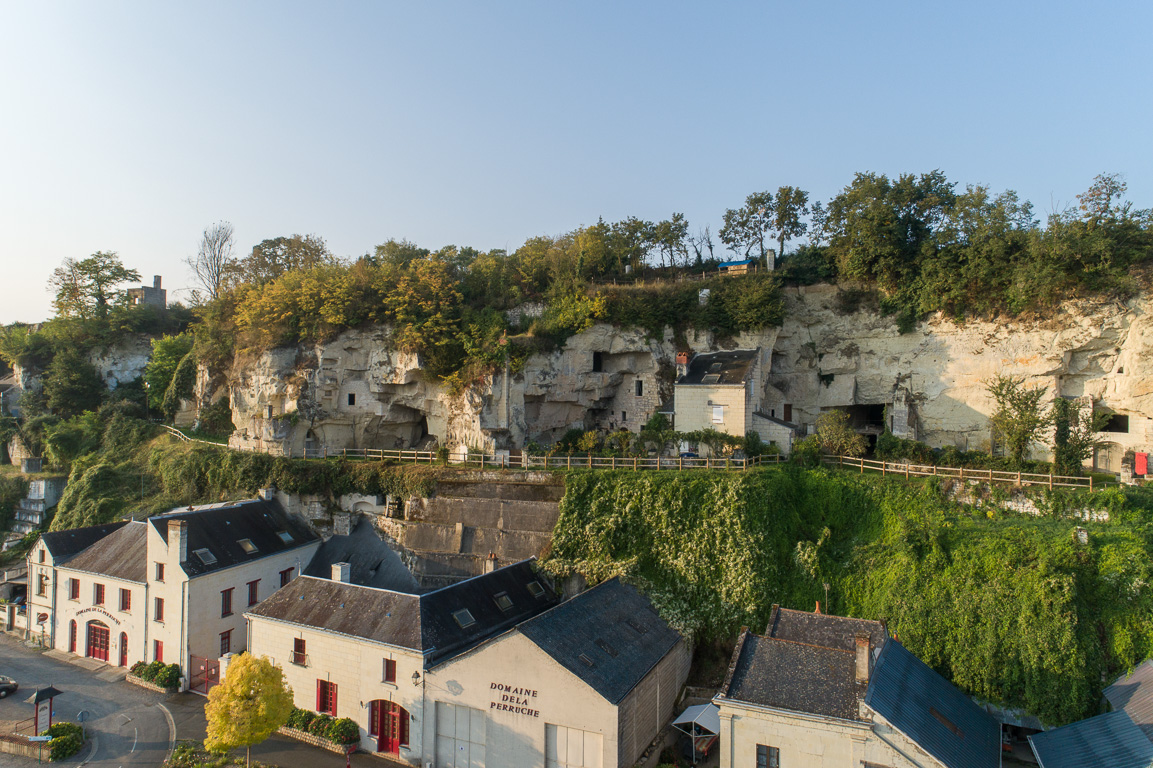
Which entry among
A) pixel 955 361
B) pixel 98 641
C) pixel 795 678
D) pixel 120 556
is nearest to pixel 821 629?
pixel 795 678

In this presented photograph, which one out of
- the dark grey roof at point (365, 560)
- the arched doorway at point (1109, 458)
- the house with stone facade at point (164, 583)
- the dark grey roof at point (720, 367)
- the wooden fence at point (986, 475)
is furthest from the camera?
the dark grey roof at point (720, 367)

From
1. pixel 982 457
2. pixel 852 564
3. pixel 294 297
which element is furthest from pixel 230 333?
pixel 982 457

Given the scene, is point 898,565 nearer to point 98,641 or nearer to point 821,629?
point 821,629

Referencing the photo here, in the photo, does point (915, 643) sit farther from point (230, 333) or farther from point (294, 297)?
point (230, 333)

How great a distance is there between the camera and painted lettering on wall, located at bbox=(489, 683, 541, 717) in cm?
1377

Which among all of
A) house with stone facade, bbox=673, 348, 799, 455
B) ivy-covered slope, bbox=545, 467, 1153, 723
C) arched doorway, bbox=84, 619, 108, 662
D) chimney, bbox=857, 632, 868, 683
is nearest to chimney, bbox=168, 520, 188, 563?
arched doorway, bbox=84, 619, 108, 662

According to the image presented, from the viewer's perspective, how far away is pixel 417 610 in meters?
16.2

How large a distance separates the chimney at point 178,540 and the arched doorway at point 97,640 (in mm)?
4813

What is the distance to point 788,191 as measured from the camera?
36469 mm

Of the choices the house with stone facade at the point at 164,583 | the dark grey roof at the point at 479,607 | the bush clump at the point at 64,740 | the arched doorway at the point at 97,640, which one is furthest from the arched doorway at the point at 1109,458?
the arched doorway at the point at 97,640

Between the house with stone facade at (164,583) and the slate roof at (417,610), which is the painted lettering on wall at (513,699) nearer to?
the slate roof at (417,610)

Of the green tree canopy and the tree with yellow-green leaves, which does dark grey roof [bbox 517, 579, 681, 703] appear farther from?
the green tree canopy

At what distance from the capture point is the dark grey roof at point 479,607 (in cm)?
1589

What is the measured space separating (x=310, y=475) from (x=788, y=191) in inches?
1203
